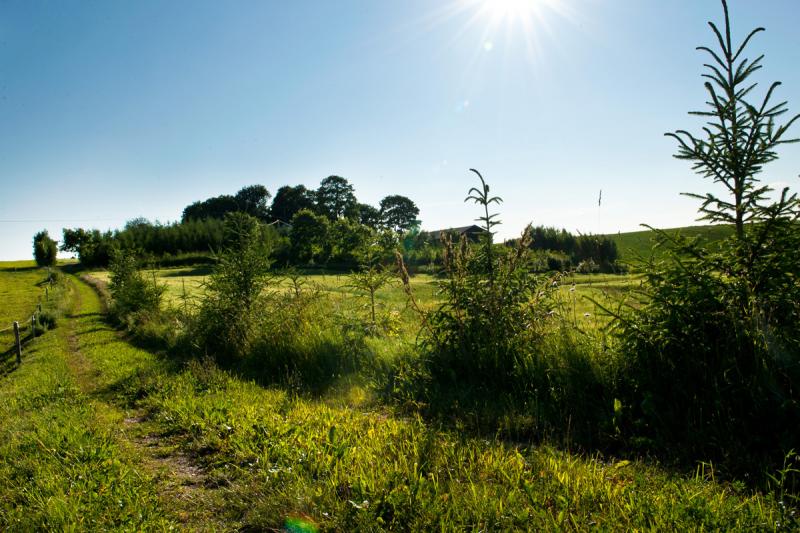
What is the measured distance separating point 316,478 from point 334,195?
263 feet

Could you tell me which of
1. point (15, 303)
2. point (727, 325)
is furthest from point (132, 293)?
point (727, 325)

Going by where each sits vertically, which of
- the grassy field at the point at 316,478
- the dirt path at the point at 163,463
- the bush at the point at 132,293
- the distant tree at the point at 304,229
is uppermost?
the distant tree at the point at 304,229

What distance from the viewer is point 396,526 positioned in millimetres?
2504

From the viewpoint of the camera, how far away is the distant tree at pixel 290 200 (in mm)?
80875

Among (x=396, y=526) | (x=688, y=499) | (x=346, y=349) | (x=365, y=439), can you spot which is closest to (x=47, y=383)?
(x=346, y=349)

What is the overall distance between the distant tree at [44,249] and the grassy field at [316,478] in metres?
79.1

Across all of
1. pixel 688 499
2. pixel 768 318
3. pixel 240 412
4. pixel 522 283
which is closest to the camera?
pixel 688 499

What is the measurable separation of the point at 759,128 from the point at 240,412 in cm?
592

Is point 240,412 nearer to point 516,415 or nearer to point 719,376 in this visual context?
point 516,415

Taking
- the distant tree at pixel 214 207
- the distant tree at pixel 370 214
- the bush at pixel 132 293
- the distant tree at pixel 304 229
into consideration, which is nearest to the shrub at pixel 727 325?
the bush at pixel 132 293

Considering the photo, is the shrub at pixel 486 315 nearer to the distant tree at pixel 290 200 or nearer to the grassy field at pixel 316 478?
the grassy field at pixel 316 478

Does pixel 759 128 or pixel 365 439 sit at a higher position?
pixel 759 128

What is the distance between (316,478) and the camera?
316cm

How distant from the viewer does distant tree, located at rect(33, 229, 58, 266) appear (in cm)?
6662
